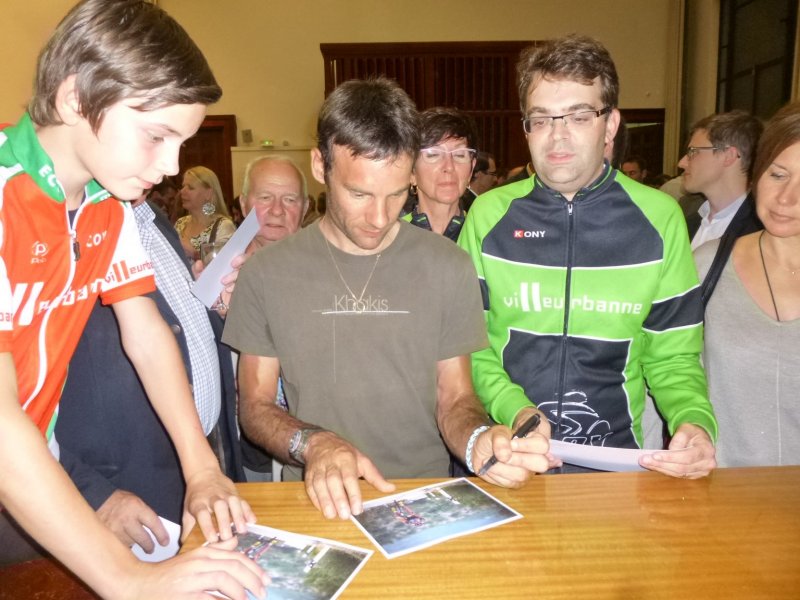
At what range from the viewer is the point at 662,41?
1017 centimetres

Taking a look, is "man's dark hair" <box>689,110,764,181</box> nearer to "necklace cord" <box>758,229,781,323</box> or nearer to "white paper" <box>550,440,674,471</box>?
"necklace cord" <box>758,229,781,323</box>

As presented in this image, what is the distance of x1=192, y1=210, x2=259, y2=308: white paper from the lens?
5.77 feet

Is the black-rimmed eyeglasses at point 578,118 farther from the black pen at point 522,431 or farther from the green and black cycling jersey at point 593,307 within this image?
the black pen at point 522,431

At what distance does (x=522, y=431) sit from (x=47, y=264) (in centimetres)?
107

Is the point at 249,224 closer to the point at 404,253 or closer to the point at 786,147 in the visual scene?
the point at 404,253

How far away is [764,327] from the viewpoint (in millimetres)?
1837

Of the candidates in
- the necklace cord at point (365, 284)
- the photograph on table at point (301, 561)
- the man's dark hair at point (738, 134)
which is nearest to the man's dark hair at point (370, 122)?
the necklace cord at point (365, 284)

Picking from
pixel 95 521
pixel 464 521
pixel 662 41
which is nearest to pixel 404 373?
pixel 464 521

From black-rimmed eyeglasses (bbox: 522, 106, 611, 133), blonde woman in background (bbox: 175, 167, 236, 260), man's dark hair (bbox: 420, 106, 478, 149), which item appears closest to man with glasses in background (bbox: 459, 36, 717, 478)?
black-rimmed eyeglasses (bbox: 522, 106, 611, 133)

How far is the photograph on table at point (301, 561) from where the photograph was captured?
0.99 meters

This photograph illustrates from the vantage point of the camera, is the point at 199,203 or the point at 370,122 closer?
the point at 370,122

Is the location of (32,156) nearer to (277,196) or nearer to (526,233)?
(526,233)

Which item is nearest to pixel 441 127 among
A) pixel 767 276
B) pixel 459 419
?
pixel 767 276

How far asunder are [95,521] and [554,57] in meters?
1.63
